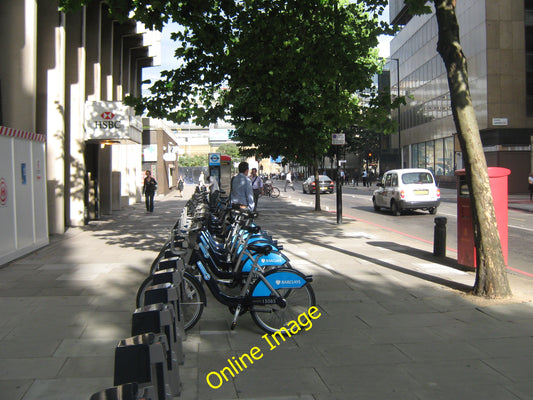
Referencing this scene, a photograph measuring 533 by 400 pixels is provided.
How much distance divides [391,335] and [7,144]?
758 centimetres

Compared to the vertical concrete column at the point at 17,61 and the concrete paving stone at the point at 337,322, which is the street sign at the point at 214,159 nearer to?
the vertical concrete column at the point at 17,61

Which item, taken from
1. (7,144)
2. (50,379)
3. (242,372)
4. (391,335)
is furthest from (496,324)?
(7,144)

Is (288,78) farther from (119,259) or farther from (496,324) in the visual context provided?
(496,324)

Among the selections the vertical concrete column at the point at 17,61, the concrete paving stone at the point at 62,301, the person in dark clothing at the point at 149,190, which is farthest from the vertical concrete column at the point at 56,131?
the concrete paving stone at the point at 62,301

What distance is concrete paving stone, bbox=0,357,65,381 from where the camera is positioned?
409 cm

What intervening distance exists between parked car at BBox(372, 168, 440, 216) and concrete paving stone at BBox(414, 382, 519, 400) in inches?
611

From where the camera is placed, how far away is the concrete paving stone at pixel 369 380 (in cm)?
381

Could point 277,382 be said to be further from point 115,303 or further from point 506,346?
point 115,303

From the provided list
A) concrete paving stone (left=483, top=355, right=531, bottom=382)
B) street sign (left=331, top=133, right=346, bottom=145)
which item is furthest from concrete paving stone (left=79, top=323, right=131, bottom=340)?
street sign (left=331, top=133, right=346, bottom=145)

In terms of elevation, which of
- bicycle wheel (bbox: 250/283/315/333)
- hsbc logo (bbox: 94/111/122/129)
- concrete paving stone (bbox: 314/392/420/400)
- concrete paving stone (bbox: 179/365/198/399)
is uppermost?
hsbc logo (bbox: 94/111/122/129)

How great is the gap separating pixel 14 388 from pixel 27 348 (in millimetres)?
965

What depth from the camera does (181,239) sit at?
19.4 ft

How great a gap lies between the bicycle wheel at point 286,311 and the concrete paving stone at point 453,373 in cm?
130

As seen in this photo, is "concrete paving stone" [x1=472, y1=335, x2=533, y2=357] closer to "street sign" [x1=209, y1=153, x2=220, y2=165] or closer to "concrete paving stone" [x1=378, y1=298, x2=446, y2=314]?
"concrete paving stone" [x1=378, y1=298, x2=446, y2=314]
